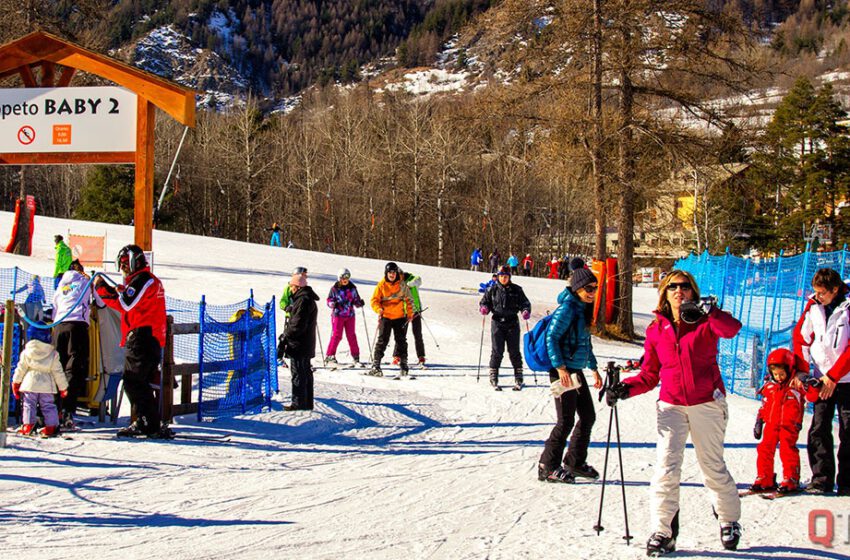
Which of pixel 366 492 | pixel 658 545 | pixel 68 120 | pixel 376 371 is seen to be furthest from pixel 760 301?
pixel 68 120

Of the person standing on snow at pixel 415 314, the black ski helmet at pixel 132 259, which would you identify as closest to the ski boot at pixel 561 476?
the black ski helmet at pixel 132 259

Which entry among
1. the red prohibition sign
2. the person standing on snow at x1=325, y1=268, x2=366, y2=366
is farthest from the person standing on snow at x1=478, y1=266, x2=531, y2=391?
A: the red prohibition sign

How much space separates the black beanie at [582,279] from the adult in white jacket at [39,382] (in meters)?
4.76

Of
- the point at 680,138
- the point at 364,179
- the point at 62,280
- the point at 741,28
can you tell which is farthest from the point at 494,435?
the point at 364,179

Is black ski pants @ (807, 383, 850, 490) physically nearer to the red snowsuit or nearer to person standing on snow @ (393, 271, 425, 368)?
the red snowsuit

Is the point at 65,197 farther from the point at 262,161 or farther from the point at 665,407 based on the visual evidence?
the point at 665,407

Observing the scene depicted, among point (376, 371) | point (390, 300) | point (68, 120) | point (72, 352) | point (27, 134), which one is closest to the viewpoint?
point (72, 352)

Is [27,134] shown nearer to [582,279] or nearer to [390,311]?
Result: [390,311]

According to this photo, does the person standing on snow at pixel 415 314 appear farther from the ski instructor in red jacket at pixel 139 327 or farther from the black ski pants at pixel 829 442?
the black ski pants at pixel 829 442

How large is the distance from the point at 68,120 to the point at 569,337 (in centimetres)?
641

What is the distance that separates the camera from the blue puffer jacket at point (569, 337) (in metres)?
6.83

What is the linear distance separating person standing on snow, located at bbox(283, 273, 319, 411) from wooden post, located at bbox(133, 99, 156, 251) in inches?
73.7

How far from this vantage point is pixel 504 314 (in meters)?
12.2

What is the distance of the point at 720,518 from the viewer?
5.15 meters
